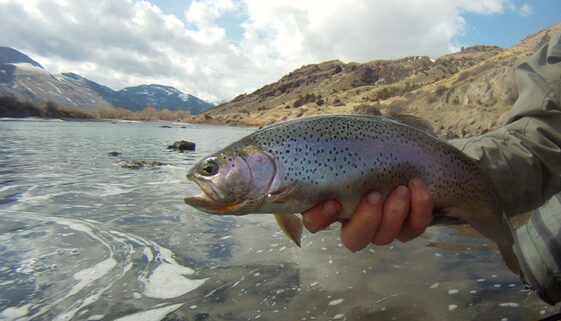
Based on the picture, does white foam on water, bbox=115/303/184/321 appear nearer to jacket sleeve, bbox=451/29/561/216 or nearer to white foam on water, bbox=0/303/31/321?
white foam on water, bbox=0/303/31/321

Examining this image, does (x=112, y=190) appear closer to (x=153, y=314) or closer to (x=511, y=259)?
(x=153, y=314)

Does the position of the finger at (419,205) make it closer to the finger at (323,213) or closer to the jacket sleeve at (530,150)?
the finger at (323,213)

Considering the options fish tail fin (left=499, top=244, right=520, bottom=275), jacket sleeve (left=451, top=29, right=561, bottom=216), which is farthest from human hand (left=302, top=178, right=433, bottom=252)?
jacket sleeve (left=451, top=29, right=561, bottom=216)

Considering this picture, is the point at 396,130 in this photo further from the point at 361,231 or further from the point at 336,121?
the point at 361,231

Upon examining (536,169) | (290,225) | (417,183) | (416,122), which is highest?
(416,122)

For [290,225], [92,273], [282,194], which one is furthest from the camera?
[92,273]

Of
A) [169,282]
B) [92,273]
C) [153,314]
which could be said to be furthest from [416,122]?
[92,273]
